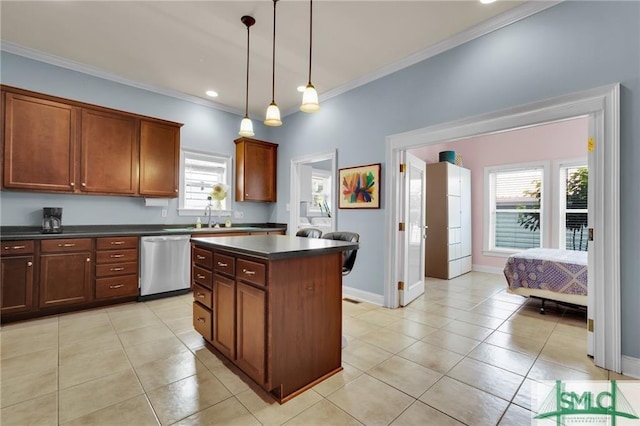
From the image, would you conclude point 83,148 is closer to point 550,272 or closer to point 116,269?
point 116,269

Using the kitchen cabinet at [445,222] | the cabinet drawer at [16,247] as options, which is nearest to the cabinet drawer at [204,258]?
the cabinet drawer at [16,247]

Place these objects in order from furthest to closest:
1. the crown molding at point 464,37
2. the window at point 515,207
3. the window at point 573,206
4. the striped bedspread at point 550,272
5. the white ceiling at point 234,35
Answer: the window at point 515,207 → the window at point 573,206 → the striped bedspread at point 550,272 → the white ceiling at point 234,35 → the crown molding at point 464,37

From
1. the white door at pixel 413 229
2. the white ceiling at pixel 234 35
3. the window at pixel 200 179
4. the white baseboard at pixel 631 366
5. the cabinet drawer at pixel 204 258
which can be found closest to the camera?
the white baseboard at pixel 631 366

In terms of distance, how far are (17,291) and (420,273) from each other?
4.79 metres

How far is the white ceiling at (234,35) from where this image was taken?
2637 millimetres

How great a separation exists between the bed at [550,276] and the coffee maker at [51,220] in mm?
5621

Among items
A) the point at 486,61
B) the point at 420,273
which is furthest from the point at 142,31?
the point at 420,273

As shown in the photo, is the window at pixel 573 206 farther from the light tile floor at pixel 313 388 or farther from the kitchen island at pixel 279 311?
the kitchen island at pixel 279 311

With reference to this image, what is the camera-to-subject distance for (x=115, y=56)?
345 centimetres

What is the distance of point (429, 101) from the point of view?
3.24 metres

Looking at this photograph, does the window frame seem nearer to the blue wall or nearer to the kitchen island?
the blue wall

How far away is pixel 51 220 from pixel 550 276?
234 inches

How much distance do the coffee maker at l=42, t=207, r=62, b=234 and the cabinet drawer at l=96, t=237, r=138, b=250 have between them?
468 millimetres

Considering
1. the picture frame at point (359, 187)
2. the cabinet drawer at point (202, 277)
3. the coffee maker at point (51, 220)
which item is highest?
the picture frame at point (359, 187)
